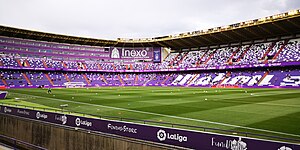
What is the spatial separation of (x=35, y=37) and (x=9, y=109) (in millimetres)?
77253

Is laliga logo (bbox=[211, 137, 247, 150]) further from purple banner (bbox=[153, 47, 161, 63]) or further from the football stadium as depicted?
purple banner (bbox=[153, 47, 161, 63])

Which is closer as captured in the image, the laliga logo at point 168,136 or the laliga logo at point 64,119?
the laliga logo at point 168,136

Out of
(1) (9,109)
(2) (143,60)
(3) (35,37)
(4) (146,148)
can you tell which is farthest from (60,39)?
(4) (146,148)

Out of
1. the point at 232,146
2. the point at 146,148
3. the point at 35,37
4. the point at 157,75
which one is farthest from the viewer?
the point at 157,75

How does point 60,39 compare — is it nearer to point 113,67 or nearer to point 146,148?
point 113,67

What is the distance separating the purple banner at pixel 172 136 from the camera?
7.00 metres

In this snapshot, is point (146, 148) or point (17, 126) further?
point (17, 126)

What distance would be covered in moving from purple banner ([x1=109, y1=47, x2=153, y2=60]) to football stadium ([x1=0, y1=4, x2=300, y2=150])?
0.43 meters

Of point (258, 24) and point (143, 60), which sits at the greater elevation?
point (258, 24)

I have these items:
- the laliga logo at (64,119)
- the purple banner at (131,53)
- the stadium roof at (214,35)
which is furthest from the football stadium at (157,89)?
the purple banner at (131,53)

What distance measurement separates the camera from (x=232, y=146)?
7477mm

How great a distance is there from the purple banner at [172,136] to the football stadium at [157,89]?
0.03 m

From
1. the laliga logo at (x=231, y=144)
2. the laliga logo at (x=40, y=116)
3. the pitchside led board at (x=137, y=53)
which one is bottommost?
the laliga logo at (x=40, y=116)

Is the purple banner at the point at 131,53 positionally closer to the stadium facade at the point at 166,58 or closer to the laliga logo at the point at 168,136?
the stadium facade at the point at 166,58
